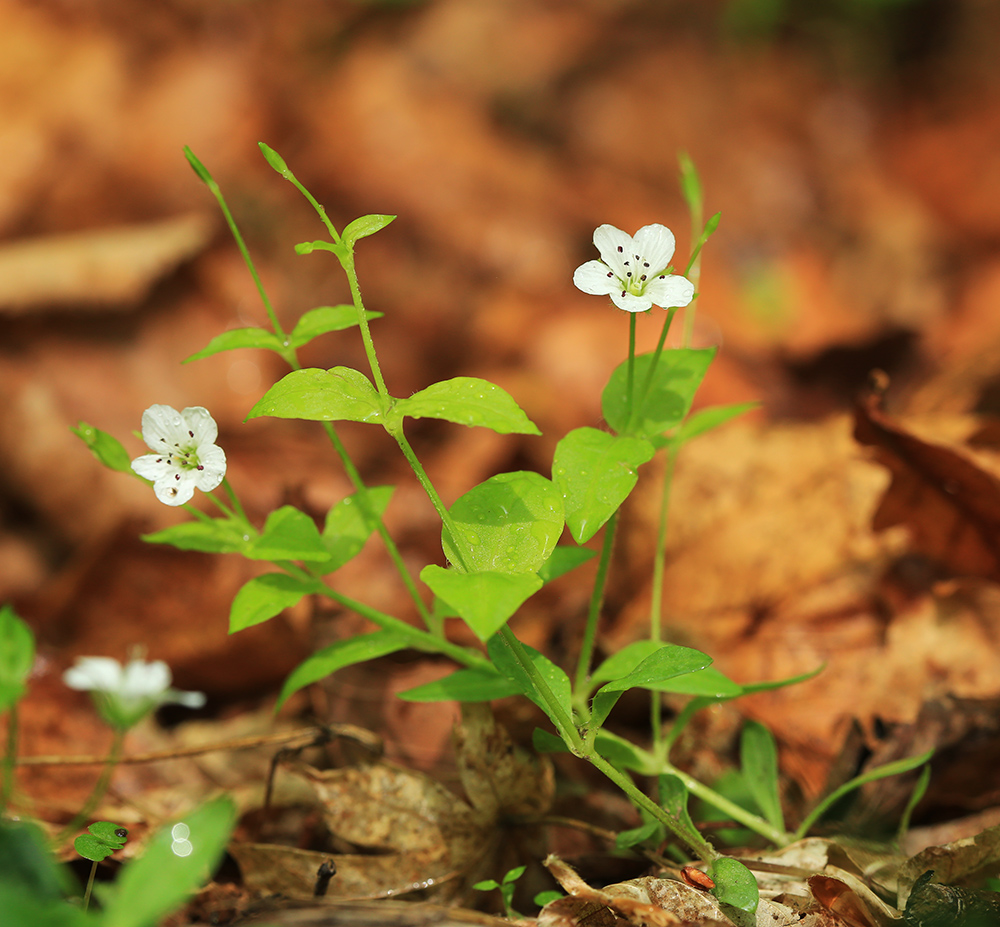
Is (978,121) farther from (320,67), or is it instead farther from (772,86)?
(320,67)

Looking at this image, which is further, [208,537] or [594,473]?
[208,537]

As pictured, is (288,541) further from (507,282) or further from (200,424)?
(507,282)

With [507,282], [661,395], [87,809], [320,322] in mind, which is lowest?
[87,809]

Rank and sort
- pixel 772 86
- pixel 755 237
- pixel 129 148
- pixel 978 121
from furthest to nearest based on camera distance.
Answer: pixel 772 86 < pixel 978 121 < pixel 755 237 < pixel 129 148

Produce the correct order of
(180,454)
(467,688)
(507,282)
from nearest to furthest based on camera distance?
(180,454)
(467,688)
(507,282)

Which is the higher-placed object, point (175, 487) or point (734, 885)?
point (175, 487)

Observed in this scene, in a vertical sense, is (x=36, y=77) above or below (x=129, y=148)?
above

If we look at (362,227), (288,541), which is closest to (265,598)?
(288,541)

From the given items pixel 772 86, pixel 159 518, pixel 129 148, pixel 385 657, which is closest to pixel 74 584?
pixel 159 518
